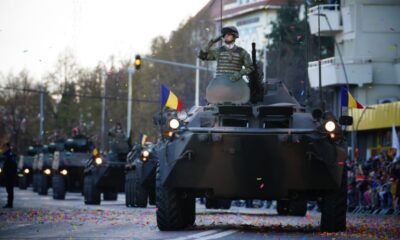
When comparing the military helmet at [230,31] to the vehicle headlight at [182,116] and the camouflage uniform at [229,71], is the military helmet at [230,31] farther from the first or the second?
the vehicle headlight at [182,116]

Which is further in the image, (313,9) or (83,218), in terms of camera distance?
(313,9)

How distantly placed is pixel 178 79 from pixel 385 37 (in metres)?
27.8

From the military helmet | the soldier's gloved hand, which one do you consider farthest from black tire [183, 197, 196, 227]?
the military helmet

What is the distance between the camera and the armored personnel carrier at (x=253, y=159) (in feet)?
62.5

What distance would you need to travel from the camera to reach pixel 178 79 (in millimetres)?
86562

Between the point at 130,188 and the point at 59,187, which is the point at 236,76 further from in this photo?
the point at 59,187

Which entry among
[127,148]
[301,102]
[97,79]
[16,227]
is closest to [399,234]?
[301,102]

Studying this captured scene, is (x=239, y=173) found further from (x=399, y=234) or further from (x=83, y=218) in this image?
(x=83, y=218)

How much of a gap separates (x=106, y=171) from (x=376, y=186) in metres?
7.87

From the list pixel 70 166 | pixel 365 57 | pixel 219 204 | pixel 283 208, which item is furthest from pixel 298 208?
pixel 365 57

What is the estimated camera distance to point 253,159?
755 inches

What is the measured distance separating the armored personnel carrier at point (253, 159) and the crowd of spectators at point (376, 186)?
45.3 feet

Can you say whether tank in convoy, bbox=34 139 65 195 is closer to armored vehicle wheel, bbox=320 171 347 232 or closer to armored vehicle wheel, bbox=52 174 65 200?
armored vehicle wheel, bbox=52 174 65 200

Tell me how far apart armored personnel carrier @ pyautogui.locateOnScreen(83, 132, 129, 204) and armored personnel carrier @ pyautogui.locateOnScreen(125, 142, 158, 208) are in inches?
129
